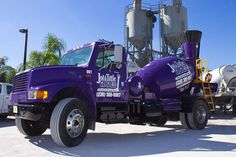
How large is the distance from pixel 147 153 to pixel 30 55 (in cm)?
2083

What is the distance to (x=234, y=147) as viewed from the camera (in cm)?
747

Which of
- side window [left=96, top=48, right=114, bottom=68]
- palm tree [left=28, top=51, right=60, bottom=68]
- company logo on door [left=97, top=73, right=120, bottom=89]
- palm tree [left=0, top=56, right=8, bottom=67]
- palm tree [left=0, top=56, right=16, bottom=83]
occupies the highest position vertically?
palm tree [left=0, top=56, right=8, bottom=67]

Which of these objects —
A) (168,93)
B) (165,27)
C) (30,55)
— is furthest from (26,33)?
(165,27)

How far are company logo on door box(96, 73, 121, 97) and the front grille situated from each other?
1.84 meters

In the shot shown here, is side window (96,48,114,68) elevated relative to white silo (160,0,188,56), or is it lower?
lower

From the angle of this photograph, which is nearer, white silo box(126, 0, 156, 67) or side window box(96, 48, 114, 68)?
side window box(96, 48, 114, 68)

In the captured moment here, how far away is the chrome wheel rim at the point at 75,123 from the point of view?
24.0ft

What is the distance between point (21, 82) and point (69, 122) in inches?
69.1

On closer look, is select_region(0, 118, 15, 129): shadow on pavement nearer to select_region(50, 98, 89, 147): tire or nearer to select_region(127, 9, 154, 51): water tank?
select_region(50, 98, 89, 147): tire

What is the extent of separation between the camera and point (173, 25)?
45.1 metres

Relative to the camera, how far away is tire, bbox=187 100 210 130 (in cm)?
1125

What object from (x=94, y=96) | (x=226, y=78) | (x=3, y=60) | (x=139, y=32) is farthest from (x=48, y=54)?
(x=139, y=32)

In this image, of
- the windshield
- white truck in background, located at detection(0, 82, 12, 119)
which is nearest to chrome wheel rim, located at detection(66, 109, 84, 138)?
the windshield

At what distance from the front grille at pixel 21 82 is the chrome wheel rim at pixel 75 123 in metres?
1.37
